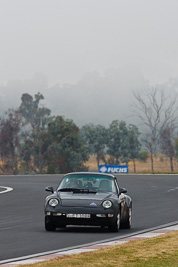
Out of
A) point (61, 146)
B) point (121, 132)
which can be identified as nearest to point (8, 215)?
point (61, 146)

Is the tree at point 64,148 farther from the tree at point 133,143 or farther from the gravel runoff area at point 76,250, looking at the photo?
the gravel runoff area at point 76,250

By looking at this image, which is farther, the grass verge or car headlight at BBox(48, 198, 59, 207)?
car headlight at BBox(48, 198, 59, 207)

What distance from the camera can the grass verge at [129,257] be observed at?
30.3ft

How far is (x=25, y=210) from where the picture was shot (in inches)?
913

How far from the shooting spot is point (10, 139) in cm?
12494

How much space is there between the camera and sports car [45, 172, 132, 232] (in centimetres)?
1443

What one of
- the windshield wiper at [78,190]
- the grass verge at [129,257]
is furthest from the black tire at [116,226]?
the grass verge at [129,257]

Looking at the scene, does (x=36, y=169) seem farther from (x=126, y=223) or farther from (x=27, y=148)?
(x=126, y=223)

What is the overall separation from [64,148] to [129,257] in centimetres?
10415

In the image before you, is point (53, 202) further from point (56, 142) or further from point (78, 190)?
point (56, 142)

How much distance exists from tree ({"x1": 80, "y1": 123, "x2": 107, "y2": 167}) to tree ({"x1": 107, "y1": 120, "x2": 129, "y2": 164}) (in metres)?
1.96

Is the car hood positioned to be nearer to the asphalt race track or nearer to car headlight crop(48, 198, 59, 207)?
car headlight crop(48, 198, 59, 207)

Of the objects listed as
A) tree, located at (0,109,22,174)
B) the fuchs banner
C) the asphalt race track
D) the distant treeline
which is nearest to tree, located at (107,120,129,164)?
the distant treeline

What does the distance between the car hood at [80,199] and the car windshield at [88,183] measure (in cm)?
39
